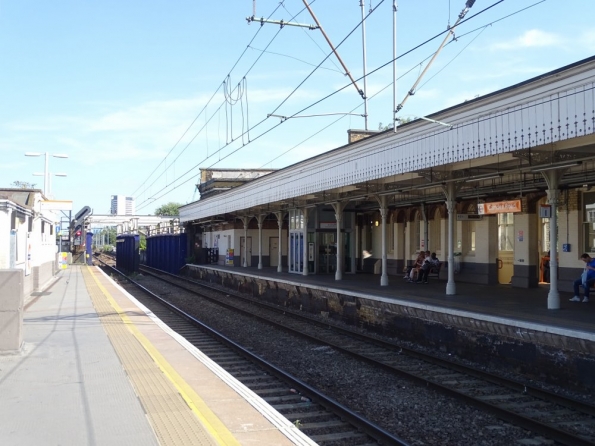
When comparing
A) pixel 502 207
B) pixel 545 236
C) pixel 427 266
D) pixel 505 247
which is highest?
pixel 502 207

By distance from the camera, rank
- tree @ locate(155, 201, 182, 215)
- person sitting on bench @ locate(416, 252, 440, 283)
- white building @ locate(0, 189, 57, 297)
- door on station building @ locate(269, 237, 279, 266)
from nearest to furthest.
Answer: white building @ locate(0, 189, 57, 297) → person sitting on bench @ locate(416, 252, 440, 283) → door on station building @ locate(269, 237, 279, 266) → tree @ locate(155, 201, 182, 215)

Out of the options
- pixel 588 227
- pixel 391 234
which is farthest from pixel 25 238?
pixel 588 227

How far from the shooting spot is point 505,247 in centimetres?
1839

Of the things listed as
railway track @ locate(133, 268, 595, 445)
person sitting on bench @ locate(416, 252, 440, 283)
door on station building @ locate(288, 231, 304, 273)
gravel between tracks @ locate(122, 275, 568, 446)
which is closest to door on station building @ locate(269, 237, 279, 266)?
door on station building @ locate(288, 231, 304, 273)

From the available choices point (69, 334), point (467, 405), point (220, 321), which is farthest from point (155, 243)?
point (467, 405)

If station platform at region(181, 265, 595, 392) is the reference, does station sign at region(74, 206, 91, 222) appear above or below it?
above

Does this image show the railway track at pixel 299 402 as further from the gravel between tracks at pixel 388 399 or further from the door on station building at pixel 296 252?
the door on station building at pixel 296 252

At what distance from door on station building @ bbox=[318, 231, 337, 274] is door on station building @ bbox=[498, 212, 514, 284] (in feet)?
26.7

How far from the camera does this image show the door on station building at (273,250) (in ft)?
115

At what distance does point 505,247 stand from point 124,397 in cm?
1478

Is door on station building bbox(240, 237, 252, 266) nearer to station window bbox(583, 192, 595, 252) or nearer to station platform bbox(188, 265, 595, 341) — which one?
station platform bbox(188, 265, 595, 341)

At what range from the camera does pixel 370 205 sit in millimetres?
24578

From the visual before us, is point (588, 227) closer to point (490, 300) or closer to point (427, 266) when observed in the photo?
point (490, 300)

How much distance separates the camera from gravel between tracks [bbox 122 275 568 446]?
277 inches
